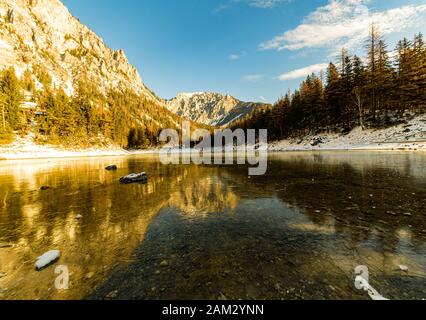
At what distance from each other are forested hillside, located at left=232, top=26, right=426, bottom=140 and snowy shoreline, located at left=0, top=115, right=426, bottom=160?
347 cm

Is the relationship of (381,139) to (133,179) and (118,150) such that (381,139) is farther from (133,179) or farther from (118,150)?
(118,150)

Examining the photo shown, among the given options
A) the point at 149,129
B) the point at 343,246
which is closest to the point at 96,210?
the point at 343,246

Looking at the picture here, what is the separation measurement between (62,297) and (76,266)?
1080 mm

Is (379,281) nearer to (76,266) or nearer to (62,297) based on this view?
(62,297)

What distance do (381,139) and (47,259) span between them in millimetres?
48935

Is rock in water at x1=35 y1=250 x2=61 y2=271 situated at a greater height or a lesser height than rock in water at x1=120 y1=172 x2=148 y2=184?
lesser

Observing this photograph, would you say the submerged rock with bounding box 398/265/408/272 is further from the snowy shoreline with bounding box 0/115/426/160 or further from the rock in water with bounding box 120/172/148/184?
the snowy shoreline with bounding box 0/115/426/160

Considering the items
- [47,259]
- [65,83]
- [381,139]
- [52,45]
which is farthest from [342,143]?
[52,45]

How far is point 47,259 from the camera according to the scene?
4.36 metres

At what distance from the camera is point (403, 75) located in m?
42.0

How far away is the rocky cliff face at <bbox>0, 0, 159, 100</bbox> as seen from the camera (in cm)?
11306

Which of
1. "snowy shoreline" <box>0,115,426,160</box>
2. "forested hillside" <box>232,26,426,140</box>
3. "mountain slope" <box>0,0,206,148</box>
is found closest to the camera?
"snowy shoreline" <box>0,115,426,160</box>

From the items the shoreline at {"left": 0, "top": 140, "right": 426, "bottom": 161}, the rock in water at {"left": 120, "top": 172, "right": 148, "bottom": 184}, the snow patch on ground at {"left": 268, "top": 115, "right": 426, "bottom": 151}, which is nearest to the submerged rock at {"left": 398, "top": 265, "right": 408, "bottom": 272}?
the rock in water at {"left": 120, "top": 172, "right": 148, "bottom": 184}
